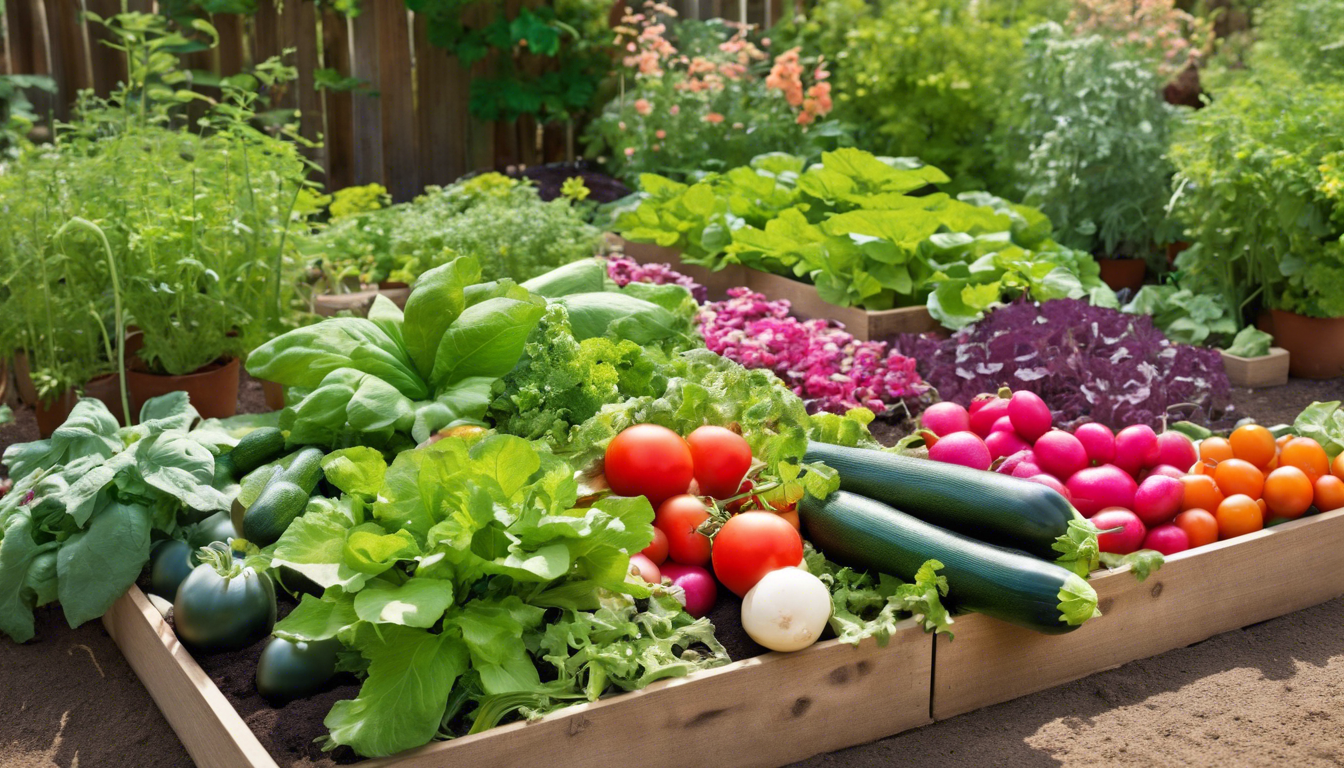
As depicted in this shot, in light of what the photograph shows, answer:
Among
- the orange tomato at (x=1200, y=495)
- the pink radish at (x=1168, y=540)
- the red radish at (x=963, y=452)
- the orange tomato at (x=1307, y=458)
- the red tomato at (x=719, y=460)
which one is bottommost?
the pink radish at (x=1168, y=540)

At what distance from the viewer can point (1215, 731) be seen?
7.52 feet

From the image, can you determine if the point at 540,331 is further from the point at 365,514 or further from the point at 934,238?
the point at 934,238

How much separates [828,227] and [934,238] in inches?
16.9

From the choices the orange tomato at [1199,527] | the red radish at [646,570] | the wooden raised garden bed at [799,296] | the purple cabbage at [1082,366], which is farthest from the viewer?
the wooden raised garden bed at [799,296]

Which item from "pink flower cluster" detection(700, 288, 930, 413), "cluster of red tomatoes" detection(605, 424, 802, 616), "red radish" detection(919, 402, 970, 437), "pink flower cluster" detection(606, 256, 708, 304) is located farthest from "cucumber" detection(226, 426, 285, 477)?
"pink flower cluster" detection(606, 256, 708, 304)

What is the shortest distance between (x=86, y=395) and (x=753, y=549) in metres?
2.63

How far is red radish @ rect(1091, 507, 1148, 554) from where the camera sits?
2.60 metres

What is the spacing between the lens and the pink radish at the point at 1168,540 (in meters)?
2.63

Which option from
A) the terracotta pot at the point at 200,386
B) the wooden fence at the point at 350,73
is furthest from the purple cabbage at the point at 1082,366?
the wooden fence at the point at 350,73

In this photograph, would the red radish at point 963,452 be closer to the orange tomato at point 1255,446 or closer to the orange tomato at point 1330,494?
the orange tomato at point 1255,446

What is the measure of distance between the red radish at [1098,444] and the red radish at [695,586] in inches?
43.4

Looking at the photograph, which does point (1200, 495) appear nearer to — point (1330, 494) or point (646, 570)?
point (1330, 494)

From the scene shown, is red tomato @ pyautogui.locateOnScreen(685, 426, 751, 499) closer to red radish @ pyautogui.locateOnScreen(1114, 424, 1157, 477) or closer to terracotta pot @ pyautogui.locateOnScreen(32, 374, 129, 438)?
red radish @ pyautogui.locateOnScreen(1114, 424, 1157, 477)

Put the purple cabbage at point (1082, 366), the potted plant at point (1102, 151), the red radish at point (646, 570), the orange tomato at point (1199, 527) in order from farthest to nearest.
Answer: the potted plant at point (1102, 151)
the purple cabbage at point (1082, 366)
the orange tomato at point (1199, 527)
the red radish at point (646, 570)
